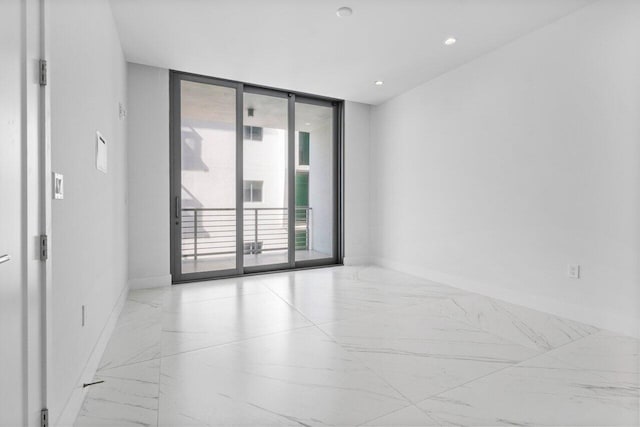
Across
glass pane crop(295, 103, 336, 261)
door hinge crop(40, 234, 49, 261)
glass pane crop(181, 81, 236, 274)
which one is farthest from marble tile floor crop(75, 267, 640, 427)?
glass pane crop(295, 103, 336, 261)

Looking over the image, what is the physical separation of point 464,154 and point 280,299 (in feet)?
8.85

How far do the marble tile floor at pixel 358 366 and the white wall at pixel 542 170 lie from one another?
400 millimetres

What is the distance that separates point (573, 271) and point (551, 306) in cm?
39

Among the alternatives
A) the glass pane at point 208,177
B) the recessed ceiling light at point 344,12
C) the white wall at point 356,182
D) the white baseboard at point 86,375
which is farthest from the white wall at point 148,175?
the white wall at point 356,182

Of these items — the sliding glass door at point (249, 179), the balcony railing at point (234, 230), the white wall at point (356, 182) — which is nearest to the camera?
the sliding glass door at point (249, 179)

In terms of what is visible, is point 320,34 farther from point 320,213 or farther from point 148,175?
point 320,213

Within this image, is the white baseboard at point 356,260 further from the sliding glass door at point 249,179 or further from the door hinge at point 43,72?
the door hinge at point 43,72

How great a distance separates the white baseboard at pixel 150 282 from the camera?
379 centimetres

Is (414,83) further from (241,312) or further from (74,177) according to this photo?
(74,177)

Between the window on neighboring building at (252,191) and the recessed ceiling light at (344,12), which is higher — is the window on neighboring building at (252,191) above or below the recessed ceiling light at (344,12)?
below

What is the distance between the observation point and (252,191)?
4715 mm

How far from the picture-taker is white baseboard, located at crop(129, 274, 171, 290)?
379 cm

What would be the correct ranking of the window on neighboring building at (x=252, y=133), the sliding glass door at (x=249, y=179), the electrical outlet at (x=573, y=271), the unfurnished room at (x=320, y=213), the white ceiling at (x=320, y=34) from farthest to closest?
1. the window on neighboring building at (x=252, y=133)
2. the sliding glass door at (x=249, y=179)
3. the electrical outlet at (x=573, y=271)
4. the white ceiling at (x=320, y=34)
5. the unfurnished room at (x=320, y=213)

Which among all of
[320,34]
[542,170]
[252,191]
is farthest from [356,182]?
[542,170]
